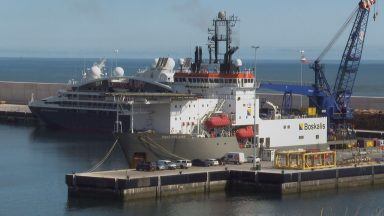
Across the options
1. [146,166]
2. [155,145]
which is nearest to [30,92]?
[155,145]

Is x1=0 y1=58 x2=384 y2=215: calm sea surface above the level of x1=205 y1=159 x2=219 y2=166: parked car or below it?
below

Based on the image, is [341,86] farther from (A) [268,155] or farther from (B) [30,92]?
(B) [30,92]

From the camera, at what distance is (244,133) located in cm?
5819

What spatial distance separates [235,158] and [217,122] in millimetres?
2543

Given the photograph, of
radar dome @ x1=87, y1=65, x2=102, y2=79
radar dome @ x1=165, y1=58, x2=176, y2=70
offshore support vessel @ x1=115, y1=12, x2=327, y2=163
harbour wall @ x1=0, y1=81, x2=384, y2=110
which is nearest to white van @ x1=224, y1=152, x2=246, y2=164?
offshore support vessel @ x1=115, y1=12, x2=327, y2=163

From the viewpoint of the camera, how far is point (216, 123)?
2238 inches

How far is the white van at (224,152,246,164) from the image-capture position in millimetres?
55531

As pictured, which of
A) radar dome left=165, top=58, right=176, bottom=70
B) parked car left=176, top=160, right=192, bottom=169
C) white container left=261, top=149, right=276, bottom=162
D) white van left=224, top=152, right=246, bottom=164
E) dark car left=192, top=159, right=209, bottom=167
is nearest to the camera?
parked car left=176, top=160, right=192, bottom=169

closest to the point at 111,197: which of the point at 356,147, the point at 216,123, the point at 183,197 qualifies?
the point at 183,197

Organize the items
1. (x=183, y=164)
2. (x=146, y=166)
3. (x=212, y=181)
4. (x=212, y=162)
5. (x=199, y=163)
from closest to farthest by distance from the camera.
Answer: (x=212, y=181) < (x=146, y=166) < (x=183, y=164) < (x=199, y=163) < (x=212, y=162)

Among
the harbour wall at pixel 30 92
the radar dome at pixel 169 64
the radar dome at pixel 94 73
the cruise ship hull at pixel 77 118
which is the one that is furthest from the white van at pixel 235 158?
the radar dome at pixel 94 73

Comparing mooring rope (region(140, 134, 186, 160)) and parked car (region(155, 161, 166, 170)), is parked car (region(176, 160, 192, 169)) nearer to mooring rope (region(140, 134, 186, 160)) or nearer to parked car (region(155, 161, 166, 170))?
parked car (region(155, 161, 166, 170))

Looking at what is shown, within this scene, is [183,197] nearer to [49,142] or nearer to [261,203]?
[261,203]

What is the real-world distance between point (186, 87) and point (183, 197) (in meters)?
12.6
